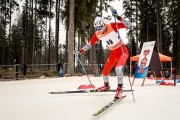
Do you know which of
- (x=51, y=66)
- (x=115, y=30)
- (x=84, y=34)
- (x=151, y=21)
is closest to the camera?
(x=115, y=30)

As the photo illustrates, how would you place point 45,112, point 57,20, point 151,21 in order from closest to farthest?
point 45,112
point 57,20
point 151,21

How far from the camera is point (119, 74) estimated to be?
5.86 m

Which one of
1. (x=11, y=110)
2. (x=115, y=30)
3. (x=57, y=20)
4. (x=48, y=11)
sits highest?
(x=48, y=11)

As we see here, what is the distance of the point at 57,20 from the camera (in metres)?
32.8

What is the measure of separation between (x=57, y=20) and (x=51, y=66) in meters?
11.3

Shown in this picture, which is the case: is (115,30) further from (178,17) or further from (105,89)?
(178,17)

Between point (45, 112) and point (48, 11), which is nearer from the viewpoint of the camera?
point (45, 112)

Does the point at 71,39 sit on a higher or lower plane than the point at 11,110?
higher

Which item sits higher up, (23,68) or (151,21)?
(151,21)

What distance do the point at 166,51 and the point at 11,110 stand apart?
136 ft

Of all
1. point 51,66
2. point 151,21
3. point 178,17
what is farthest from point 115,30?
point 178,17

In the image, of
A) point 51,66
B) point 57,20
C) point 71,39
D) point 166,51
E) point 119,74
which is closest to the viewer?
point 119,74

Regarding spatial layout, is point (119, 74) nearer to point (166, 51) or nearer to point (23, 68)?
point (23, 68)

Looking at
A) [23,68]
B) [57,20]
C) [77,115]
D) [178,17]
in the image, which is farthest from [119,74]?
[178,17]
